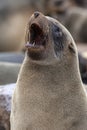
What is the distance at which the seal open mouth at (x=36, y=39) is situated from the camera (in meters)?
3.92

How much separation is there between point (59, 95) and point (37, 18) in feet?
1.95

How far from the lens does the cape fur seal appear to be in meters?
4.02

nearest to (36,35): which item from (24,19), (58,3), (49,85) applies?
(49,85)

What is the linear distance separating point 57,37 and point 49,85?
0.35m

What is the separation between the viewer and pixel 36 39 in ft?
13.0

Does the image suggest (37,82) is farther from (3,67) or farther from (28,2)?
(28,2)

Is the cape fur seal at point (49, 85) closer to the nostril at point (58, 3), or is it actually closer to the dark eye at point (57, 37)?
the dark eye at point (57, 37)

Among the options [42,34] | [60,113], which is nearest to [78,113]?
[60,113]

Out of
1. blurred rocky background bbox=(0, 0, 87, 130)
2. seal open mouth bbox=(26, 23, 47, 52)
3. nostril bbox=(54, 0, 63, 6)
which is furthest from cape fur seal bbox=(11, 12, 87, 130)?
nostril bbox=(54, 0, 63, 6)

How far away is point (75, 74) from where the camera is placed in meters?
4.17

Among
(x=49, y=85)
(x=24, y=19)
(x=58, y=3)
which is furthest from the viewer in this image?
(x=58, y=3)

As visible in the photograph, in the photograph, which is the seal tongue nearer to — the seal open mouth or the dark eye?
the seal open mouth

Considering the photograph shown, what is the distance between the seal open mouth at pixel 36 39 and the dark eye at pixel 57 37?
0.46 ft

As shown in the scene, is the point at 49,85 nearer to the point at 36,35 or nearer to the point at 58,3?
the point at 36,35
